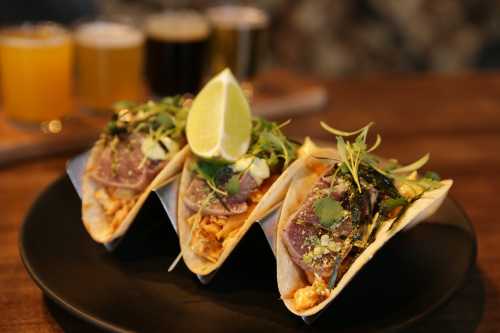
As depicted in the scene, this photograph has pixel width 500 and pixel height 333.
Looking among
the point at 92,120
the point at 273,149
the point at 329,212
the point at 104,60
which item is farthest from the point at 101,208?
the point at 104,60

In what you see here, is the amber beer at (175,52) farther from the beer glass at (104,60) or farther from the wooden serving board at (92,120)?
the wooden serving board at (92,120)

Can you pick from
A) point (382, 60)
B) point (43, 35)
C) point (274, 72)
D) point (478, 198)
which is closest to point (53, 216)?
point (43, 35)

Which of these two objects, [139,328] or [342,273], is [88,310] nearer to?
[139,328]

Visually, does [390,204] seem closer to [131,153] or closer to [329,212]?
[329,212]

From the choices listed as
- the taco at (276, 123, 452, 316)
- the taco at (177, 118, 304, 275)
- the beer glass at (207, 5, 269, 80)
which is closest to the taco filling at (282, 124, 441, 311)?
the taco at (276, 123, 452, 316)

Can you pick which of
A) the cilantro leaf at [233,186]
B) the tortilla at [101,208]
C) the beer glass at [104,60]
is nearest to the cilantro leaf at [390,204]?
the cilantro leaf at [233,186]
